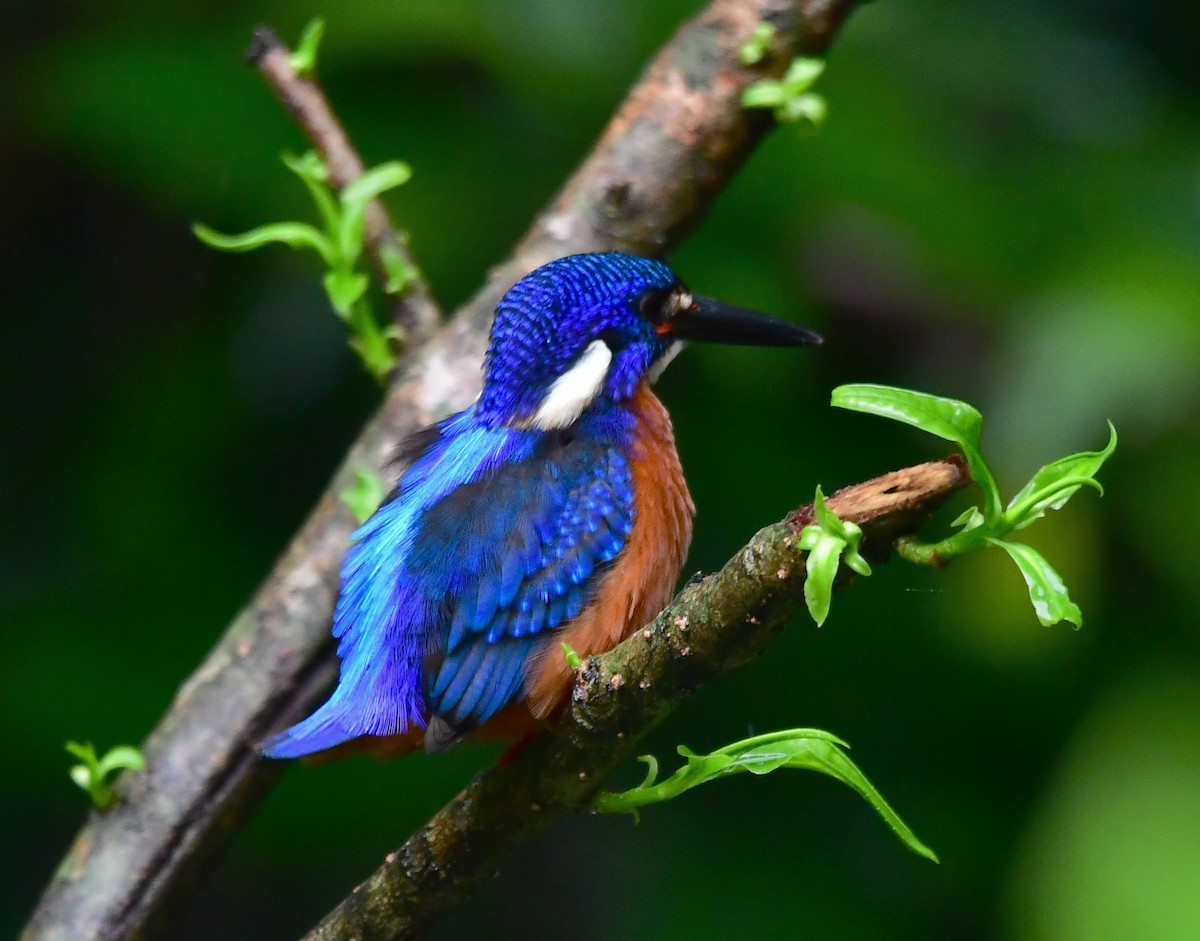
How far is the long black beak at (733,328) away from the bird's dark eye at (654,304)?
3cm

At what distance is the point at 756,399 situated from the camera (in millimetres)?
2783

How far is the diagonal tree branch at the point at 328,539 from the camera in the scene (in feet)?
6.55

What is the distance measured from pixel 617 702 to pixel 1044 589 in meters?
0.39

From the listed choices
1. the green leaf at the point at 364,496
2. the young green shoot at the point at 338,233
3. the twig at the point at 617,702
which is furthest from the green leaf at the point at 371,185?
the twig at the point at 617,702

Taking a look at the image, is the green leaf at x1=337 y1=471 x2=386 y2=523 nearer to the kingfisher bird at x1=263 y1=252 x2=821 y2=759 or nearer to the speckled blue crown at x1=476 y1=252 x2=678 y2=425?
the kingfisher bird at x1=263 y1=252 x2=821 y2=759

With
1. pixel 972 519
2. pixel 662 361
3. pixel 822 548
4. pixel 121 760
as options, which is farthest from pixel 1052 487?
pixel 121 760

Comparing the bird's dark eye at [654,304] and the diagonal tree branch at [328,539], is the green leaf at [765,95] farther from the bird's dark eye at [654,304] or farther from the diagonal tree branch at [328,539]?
the bird's dark eye at [654,304]

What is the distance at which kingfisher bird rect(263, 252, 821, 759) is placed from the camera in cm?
158

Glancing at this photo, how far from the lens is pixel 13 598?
10.3 ft

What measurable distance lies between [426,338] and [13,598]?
1509mm

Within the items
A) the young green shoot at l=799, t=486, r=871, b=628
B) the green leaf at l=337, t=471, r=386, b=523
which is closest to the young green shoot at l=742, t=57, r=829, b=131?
the green leaf at l=337, t=471, r=386, b=523

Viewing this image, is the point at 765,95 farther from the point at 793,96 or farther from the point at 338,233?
the point at 338,233

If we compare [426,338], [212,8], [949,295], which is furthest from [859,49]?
[212,8]

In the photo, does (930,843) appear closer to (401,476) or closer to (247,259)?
(401,476)
